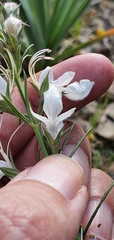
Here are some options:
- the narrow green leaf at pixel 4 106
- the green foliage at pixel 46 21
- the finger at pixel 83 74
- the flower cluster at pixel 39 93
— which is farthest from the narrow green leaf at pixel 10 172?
the green foliage at pixel 46 21

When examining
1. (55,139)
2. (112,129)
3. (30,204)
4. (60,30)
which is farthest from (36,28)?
(30,204)

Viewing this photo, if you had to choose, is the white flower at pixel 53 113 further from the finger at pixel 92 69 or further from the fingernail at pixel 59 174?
the finger at pixel 92 69

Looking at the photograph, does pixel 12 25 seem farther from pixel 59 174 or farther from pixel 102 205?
pixel 102 205

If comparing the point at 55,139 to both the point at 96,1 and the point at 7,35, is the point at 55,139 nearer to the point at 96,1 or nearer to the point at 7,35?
the point at 7,35

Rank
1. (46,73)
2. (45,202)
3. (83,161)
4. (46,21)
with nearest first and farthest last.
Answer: (45,202)
(46,73)
(83,161)
(46,21)

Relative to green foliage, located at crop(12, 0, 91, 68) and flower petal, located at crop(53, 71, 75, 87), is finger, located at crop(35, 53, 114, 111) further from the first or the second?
green foliage, located at crop(12, 0, 91, 68)

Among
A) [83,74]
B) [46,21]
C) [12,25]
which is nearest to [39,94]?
[12,25]
